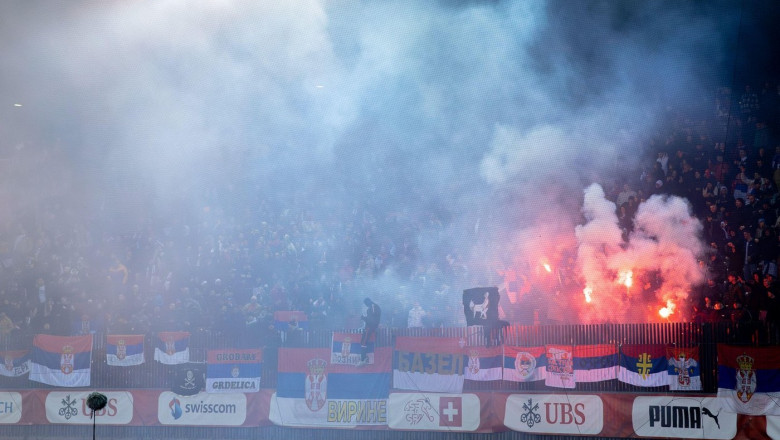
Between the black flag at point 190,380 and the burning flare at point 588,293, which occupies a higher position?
the burning flare at point 588,293

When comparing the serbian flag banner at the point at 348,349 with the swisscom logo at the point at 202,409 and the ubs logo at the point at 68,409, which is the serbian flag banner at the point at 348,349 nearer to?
the swisscom logo at the point at 202,409

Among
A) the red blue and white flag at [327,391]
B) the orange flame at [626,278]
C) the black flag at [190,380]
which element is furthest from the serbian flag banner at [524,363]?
the black flag at [190,380]

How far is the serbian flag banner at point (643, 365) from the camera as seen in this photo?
506 inches

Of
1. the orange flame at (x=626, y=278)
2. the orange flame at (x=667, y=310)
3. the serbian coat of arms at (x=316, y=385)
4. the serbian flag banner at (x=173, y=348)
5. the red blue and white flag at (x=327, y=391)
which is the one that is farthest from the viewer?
the orange flame at (x=626, y=278)

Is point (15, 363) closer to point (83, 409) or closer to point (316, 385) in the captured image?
point (83, 409)

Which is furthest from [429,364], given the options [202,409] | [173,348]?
[173,348]

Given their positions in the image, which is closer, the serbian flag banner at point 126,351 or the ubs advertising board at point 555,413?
the ubs advertising board at point 555,413

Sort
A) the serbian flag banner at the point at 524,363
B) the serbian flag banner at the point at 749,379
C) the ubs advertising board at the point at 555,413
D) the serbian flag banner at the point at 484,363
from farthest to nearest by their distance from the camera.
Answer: the serbian flag banner at the point at 484,363, the serbian flag banner at the point at 524,363, the ubs advertising board at the point at 555,413, the serbian flag banner at the point at 749,379

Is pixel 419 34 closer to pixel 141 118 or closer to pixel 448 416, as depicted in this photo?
pixel 141 118

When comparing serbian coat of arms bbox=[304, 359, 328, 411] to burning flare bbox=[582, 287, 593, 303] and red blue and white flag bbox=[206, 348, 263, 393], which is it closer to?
red blue and white flag bbox=[206, 348, 263, 393]

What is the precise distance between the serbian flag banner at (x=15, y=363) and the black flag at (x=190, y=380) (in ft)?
10.9

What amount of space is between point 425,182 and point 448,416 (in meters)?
8.33

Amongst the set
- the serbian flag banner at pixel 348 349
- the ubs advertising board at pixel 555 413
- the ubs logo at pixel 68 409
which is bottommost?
the ubs logo at pixel 68 409

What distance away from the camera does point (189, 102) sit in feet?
75.8
